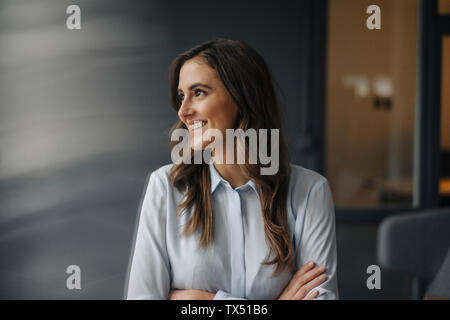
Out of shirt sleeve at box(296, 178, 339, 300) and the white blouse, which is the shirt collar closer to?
the white blouse

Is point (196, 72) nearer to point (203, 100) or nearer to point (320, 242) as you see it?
point (203, 100)

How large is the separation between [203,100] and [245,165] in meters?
0.16

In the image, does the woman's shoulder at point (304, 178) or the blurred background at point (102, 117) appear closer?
the woman's shoulder at point (304, 178)

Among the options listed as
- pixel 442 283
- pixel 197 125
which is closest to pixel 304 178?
pixel 197 125

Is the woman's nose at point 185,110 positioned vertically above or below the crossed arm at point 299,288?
above

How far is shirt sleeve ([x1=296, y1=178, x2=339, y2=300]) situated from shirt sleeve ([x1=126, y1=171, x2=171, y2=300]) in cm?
26

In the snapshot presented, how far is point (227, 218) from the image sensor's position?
0.88 meters

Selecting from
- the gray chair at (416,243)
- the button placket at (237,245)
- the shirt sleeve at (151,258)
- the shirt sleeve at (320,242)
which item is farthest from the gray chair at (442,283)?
the shirt sleeve at (151,258)

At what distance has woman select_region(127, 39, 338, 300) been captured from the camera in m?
0.83

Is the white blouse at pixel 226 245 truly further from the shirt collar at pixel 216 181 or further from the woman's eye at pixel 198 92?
the woman's eye at pixel 198 92

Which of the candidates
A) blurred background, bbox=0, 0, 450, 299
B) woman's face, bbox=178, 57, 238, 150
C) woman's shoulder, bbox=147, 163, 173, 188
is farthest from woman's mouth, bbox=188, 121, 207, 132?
blurred background, bbox=0, 0, 450, 299

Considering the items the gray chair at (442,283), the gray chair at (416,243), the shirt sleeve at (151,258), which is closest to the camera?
the shirt sleeve at (151,258)

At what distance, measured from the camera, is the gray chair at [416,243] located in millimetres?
1254

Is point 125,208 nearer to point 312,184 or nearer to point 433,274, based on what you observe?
point 312,184
